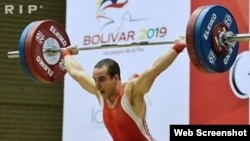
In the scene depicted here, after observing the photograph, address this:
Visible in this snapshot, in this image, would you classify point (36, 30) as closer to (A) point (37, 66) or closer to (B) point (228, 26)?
(A) point (37, 66)

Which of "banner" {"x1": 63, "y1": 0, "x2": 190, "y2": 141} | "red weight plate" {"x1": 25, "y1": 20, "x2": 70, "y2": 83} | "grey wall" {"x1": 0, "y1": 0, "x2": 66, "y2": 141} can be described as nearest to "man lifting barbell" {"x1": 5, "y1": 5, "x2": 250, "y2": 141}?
"red weight plate" {"x1": 25, "y1": 20, "x2": 70, "y2": 83}

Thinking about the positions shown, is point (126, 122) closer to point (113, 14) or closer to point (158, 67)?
point (158, 67)

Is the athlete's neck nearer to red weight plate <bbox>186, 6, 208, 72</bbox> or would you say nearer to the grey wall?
red weight plate <bbox>186, 6, 208, 72</bbox>

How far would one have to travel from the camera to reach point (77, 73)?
4156mm

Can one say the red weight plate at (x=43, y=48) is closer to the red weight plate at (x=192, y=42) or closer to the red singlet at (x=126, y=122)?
the red singlet at (x=126, y=122)

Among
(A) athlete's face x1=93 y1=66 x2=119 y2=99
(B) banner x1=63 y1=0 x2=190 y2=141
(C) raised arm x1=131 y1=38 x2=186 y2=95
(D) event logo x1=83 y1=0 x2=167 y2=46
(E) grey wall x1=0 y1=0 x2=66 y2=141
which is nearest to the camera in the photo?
(C) raised arm x1=131 y1=38 x2=186 y2=95

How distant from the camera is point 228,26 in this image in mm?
3660

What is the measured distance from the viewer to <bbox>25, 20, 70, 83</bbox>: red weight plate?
4.28 meters

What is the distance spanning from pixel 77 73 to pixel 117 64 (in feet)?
1.24

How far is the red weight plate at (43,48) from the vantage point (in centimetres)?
428

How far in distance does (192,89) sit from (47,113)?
2498 mm

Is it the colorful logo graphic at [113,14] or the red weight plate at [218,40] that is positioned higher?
the colorful logo graphic at [113,14]

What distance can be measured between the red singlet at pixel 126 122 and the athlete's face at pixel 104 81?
0.23 feet

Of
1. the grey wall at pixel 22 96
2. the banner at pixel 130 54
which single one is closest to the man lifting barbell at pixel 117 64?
the banner at pixel 130 54
